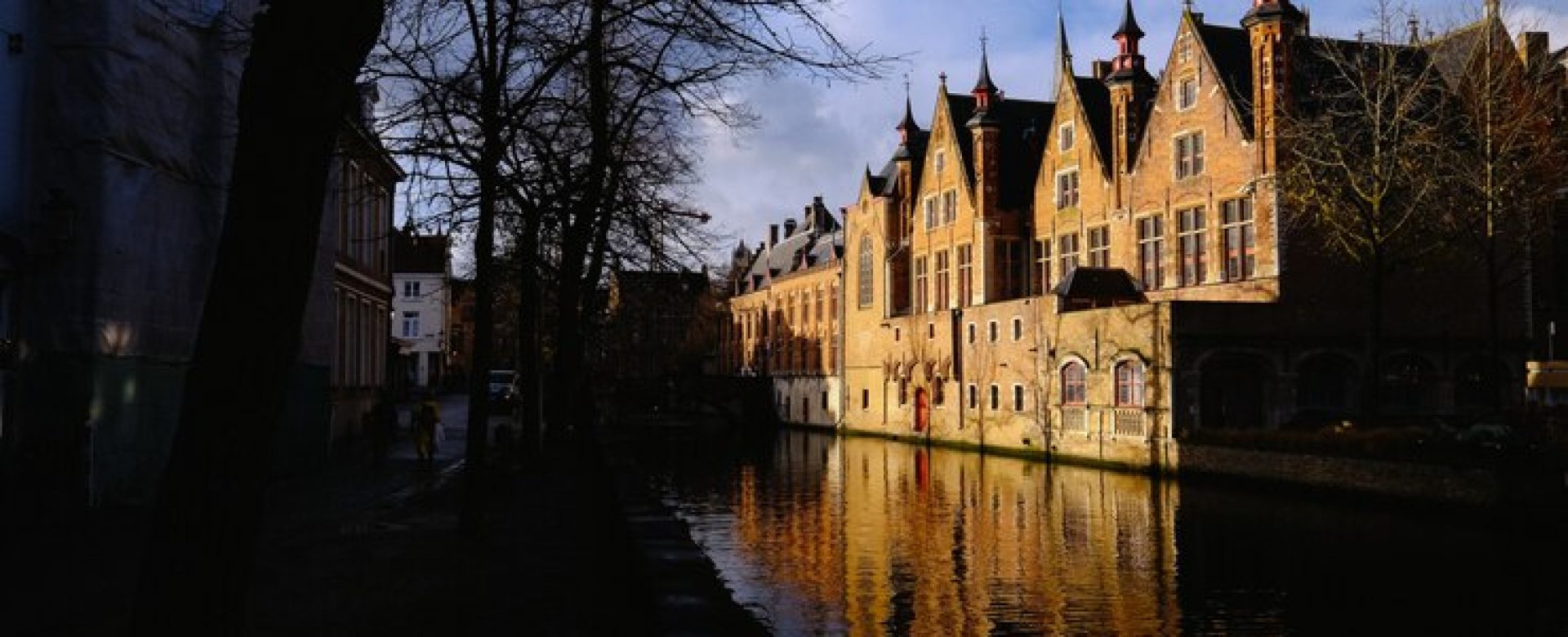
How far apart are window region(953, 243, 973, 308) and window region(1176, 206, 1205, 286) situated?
13274 millimetres

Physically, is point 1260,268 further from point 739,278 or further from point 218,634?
point 739,278

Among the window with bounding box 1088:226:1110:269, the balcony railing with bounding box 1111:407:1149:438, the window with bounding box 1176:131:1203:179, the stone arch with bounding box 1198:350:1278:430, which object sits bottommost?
the balcony railing with bounding box 1111:407:1149:438

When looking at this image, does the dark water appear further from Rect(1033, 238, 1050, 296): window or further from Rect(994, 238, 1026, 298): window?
Rect(994, 238, 1026, 298): window

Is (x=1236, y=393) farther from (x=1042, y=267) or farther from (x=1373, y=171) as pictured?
(x=1042, y=267)

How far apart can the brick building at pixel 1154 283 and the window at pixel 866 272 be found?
805 cm

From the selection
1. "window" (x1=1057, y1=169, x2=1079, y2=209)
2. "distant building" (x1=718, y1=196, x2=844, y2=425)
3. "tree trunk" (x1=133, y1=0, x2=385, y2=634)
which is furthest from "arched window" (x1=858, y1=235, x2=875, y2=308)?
"tree trunk" (x1=133, y1=0, x2=385, y2=634)

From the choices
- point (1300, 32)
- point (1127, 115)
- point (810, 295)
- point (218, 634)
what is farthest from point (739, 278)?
point (218, 634)

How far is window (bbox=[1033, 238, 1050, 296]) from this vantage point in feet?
167

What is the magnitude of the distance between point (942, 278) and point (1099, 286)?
49.6 ft

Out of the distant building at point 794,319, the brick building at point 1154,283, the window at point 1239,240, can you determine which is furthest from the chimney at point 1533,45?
the distant building at point 794,319

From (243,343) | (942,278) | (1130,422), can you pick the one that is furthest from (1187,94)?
(243,343)

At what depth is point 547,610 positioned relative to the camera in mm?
10234

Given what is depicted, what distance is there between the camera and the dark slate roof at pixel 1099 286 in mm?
42656

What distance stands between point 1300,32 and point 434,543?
33504mm
